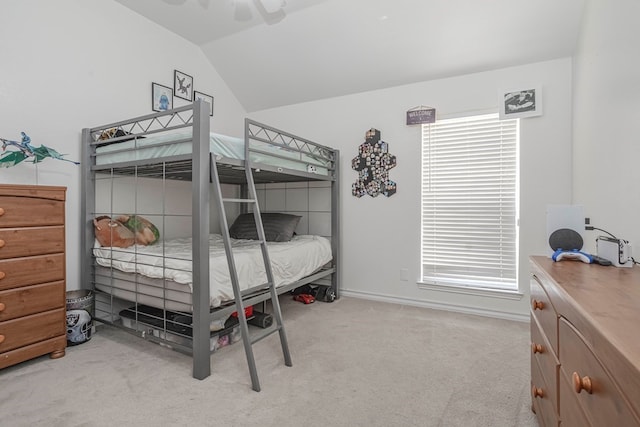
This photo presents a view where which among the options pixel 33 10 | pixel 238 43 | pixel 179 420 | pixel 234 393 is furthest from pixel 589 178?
pixel 33 10

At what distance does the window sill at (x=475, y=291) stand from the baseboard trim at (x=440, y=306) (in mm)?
134

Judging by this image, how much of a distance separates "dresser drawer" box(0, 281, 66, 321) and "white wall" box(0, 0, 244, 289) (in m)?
0.55

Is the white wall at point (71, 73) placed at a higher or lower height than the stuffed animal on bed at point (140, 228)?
higher

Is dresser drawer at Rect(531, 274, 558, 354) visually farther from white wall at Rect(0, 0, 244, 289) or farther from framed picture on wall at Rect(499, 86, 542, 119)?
white wall at Rect(0, 0, 244, 289)

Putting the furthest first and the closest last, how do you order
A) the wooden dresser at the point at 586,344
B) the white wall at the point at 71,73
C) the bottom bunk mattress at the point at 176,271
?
the white wall at the point at 71,73, the bottom bunk mattress at the point at 176,271, the wooden dresser at the point at 586,344

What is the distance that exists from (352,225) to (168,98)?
2.29 m

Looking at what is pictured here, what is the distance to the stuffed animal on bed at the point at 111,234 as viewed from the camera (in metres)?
2.55

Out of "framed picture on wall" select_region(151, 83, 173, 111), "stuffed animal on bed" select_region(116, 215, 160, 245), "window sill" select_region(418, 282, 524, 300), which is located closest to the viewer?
"stuffed animal on bed" select_region(116, 215, 160, 245)

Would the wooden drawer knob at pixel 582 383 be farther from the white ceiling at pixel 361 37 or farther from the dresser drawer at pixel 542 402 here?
the white ceiling at pixel 361 37

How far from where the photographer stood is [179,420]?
149 centimetres

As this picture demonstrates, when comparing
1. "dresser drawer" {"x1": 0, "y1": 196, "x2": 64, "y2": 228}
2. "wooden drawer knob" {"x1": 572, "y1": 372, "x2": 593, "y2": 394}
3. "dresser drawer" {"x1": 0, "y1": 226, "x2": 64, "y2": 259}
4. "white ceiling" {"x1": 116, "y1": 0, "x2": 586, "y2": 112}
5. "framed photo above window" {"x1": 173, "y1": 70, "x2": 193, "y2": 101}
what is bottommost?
Result: "wooden drawer knob" {"x1": 572, "y1": 372, "x2": 593, "y2": 394}

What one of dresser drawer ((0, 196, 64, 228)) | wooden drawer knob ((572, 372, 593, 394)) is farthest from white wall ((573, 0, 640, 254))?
dresser drawer ((0, 196, 64, 228))

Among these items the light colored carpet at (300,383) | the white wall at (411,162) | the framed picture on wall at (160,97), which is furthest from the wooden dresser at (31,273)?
the white wall at (411,162)

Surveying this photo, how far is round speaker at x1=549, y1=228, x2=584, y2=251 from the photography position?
54.9 inches
